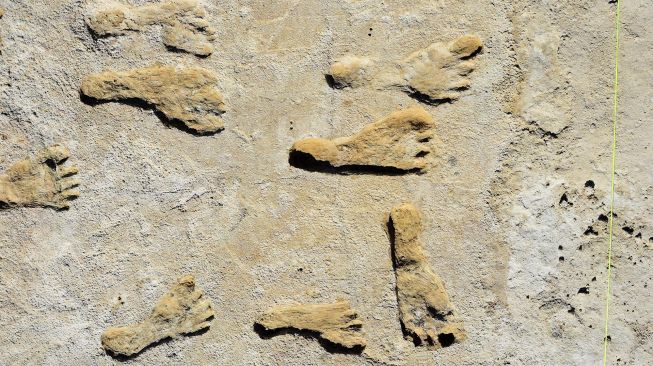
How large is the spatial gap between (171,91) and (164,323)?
60 cm

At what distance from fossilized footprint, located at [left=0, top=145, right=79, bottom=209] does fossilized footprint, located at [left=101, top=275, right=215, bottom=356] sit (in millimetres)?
369

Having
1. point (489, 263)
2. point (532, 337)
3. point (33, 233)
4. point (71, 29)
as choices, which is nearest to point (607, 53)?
point (489, 263)

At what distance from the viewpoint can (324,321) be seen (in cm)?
232

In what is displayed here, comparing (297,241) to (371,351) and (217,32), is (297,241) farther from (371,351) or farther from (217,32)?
(217,32)

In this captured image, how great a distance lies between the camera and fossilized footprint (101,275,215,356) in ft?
7.63

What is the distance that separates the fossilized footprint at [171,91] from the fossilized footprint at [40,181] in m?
0.20

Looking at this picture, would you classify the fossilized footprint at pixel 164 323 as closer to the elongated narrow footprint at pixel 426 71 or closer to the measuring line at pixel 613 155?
the elongated narrow footprint at pixel 426 71

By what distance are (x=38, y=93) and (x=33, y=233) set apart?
36cm

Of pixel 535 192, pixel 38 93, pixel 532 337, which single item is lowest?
pixel 532 337

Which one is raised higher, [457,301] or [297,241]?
[297,241]

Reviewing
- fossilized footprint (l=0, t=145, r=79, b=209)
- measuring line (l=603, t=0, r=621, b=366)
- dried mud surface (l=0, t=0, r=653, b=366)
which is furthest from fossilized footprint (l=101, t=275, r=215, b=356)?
measuring line (l=603, t=0, r=621, b=366)

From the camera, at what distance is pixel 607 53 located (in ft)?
7.55


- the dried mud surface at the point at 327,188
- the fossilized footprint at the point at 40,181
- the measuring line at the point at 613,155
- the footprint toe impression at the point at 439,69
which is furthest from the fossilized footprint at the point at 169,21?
the measuring line at the point at 613,155

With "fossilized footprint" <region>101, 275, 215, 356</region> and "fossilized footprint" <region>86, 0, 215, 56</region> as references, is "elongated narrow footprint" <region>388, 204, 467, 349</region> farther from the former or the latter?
"fossilized footprint" <region>86, 0, 215, 56</region>
